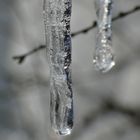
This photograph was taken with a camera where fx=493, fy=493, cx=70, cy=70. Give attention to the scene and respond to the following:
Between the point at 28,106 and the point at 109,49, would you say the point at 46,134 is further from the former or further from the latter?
the point at 109,49

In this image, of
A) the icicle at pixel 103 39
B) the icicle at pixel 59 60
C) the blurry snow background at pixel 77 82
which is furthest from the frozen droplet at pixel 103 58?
the blurry snow background at pixel 77 82

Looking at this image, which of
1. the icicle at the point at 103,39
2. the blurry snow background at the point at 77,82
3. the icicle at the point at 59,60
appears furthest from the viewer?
the blurry snow background at the point at 77,82

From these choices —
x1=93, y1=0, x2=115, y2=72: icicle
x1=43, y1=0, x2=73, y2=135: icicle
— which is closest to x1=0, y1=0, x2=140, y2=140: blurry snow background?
x1=93, y1=0, x2=115, y2=72: icicle

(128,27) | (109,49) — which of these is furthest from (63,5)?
(128,27)

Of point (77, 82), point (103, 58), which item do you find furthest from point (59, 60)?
point (77, 82)

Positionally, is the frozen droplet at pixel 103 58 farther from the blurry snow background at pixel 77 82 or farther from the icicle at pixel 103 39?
the blurry snow background at pixel 77 82

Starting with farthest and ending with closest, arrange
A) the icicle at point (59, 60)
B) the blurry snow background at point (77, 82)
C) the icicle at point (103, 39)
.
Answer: the blurry snow background at point (77, 82)
the icicle at point (103, 39)
the icicle at point (59, 60)

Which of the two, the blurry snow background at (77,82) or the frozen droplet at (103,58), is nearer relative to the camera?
the frozen droplet at (103,58)
